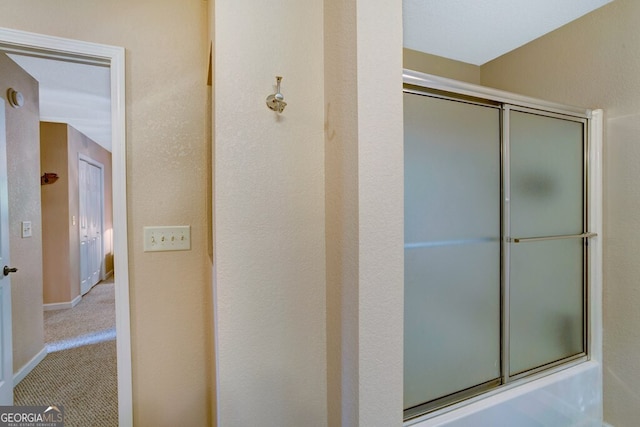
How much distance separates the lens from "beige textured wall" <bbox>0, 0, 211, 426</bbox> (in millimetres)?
1393

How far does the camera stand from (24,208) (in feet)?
7.48

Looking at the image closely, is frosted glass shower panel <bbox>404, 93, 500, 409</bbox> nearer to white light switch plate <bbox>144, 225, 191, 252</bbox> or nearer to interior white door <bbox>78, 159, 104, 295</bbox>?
white light switch plate <bbox>144, 225, 191, 252</bbox>

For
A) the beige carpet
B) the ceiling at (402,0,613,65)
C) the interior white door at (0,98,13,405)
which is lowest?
the beige carpet

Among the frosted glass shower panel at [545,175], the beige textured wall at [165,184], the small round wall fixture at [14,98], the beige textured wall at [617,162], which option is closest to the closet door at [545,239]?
the frosted glass shower panel at [545,175]

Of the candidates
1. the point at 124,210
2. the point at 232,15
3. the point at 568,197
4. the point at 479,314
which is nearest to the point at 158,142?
the point at 124,210

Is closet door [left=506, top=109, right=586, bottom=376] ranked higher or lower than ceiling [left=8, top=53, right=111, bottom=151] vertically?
lower

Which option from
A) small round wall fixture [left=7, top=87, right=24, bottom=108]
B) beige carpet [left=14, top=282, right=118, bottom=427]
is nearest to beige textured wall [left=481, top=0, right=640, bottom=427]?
beige carpet [left=14, top=282, right=118, bottom=427]

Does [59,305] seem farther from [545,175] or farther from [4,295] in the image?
[545,175]

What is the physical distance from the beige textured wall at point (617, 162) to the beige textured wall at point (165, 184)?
7.09 ft

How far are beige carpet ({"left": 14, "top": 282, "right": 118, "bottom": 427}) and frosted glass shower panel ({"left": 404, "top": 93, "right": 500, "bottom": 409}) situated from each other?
1939mm

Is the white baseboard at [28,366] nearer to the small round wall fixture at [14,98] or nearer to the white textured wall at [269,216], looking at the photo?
the small round wall fixture at [14,98]

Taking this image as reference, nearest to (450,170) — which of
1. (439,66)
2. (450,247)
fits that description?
(450,247)

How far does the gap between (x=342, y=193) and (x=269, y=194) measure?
0.82 feet

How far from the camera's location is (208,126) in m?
1.49
